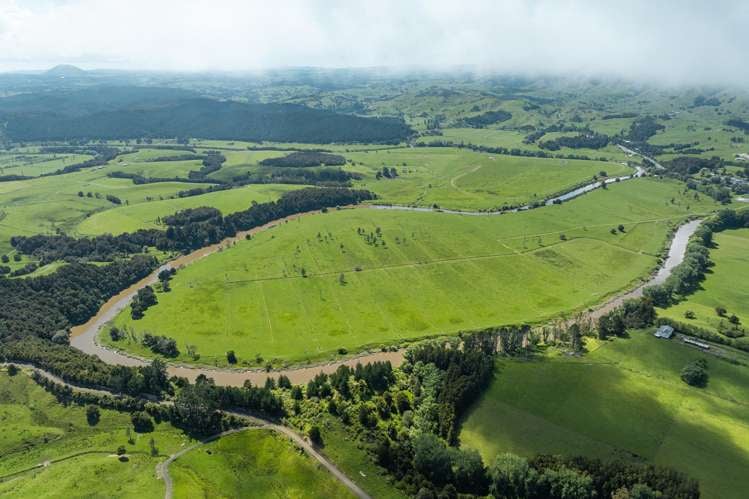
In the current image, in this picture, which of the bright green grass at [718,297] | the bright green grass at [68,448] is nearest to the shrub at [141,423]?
the bright green grass at [68,448]

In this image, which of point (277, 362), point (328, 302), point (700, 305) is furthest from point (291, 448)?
point (700, 305)

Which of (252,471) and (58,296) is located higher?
(58,296)

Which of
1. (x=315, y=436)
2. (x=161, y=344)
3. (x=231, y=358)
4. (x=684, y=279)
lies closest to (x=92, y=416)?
(x=161, y=344)

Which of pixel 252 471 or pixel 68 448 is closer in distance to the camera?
pixel 252 471

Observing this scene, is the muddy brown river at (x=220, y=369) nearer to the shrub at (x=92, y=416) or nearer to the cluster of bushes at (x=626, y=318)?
the cluster of bushes at (x=626, y=318)

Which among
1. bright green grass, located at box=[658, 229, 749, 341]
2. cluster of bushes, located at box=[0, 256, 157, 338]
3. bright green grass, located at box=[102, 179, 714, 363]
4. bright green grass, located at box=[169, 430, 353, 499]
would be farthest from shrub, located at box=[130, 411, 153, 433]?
bright green grass, located at box=[658, 229, 749, 341]

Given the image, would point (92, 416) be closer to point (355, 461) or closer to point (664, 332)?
point (355, 461)

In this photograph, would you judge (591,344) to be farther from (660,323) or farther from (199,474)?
(199,474)
